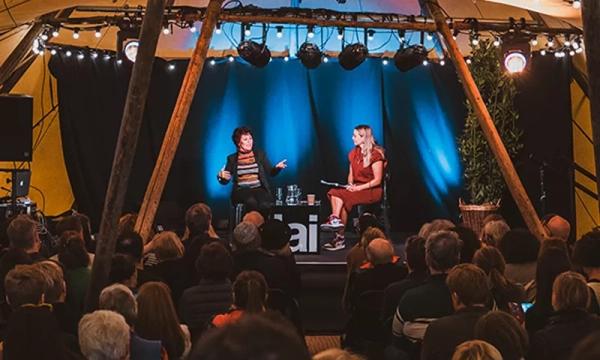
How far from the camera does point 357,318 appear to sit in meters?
5.16

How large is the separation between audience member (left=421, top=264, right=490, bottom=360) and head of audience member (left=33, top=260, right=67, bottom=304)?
1.72 metres

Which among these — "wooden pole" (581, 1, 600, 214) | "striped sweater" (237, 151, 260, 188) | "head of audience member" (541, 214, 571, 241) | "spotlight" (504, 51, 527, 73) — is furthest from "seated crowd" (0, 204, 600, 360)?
"striped sweater" (237, 151, 260, 188)

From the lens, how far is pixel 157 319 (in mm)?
3668

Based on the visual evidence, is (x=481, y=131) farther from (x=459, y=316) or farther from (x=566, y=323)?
(x=459, y=316)

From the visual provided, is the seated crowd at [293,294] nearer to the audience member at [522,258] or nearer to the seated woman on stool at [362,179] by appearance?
the audience member at [522,258]

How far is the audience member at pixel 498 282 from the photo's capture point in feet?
14.0

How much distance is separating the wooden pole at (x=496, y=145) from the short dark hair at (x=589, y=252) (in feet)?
9.11

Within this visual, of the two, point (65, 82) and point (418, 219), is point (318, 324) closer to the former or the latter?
point (418, 219)

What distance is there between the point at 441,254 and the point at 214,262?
1.25 m

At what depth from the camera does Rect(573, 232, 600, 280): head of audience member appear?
4.66 m

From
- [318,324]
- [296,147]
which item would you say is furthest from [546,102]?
[318,324]

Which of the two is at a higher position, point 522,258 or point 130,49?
point 130,49

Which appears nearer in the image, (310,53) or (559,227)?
(559,227)

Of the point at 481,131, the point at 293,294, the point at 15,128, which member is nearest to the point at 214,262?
the point at 293,294
